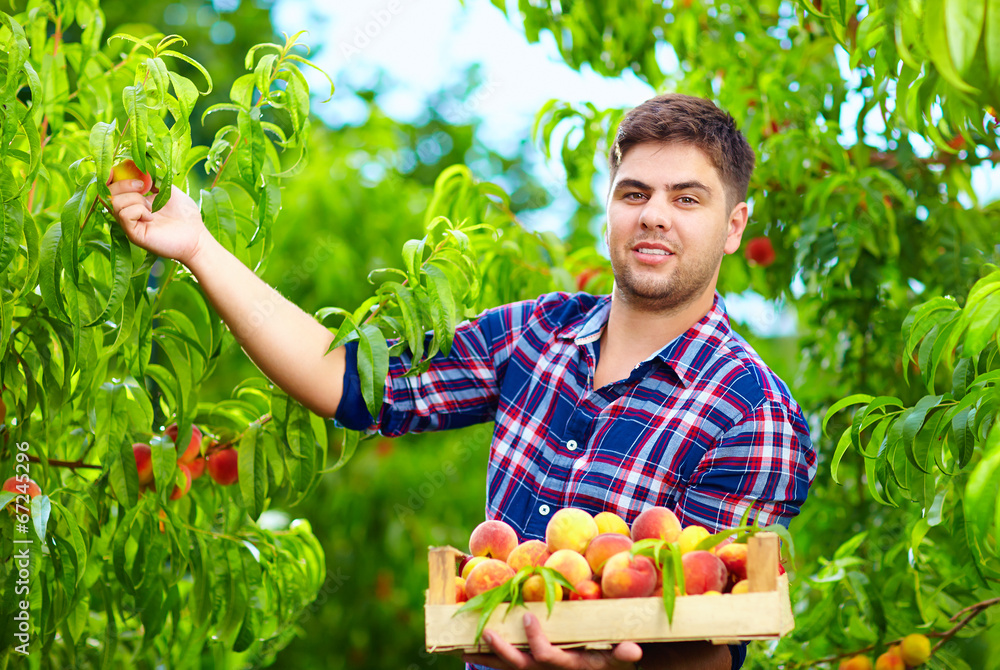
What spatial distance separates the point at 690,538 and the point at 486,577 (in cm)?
32

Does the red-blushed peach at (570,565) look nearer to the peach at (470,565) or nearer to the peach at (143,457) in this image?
the peach at (470,565)

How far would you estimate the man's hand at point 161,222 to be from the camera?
155 cm

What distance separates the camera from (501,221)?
→ 8.73 feet

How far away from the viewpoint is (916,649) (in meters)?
2.19

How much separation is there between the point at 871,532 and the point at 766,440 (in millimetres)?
1170

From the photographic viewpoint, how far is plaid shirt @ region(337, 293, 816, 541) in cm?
164

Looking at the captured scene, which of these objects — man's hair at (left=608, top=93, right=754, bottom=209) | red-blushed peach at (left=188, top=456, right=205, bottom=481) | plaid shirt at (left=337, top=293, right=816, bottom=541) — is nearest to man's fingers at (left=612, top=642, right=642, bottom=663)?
plaid shirt at (left=337, top=293, right=816, bottom=541)

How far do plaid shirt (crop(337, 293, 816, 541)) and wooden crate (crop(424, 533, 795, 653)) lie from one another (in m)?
0.36

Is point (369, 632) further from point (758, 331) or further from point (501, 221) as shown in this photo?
point (501, 221)

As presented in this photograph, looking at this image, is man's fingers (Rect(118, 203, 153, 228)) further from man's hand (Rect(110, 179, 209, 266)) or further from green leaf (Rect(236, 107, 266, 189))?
green leaf (Rect(236, 107, 266, 189))

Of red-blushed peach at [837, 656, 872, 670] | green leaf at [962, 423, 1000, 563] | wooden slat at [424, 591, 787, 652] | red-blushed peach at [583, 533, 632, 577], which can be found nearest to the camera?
green leaf at [962, 423, 1000, 563]

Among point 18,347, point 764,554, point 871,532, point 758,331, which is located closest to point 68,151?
point 18,347

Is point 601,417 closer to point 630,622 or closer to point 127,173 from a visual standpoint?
point 630,622

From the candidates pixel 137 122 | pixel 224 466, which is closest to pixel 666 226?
pixel 137 122
